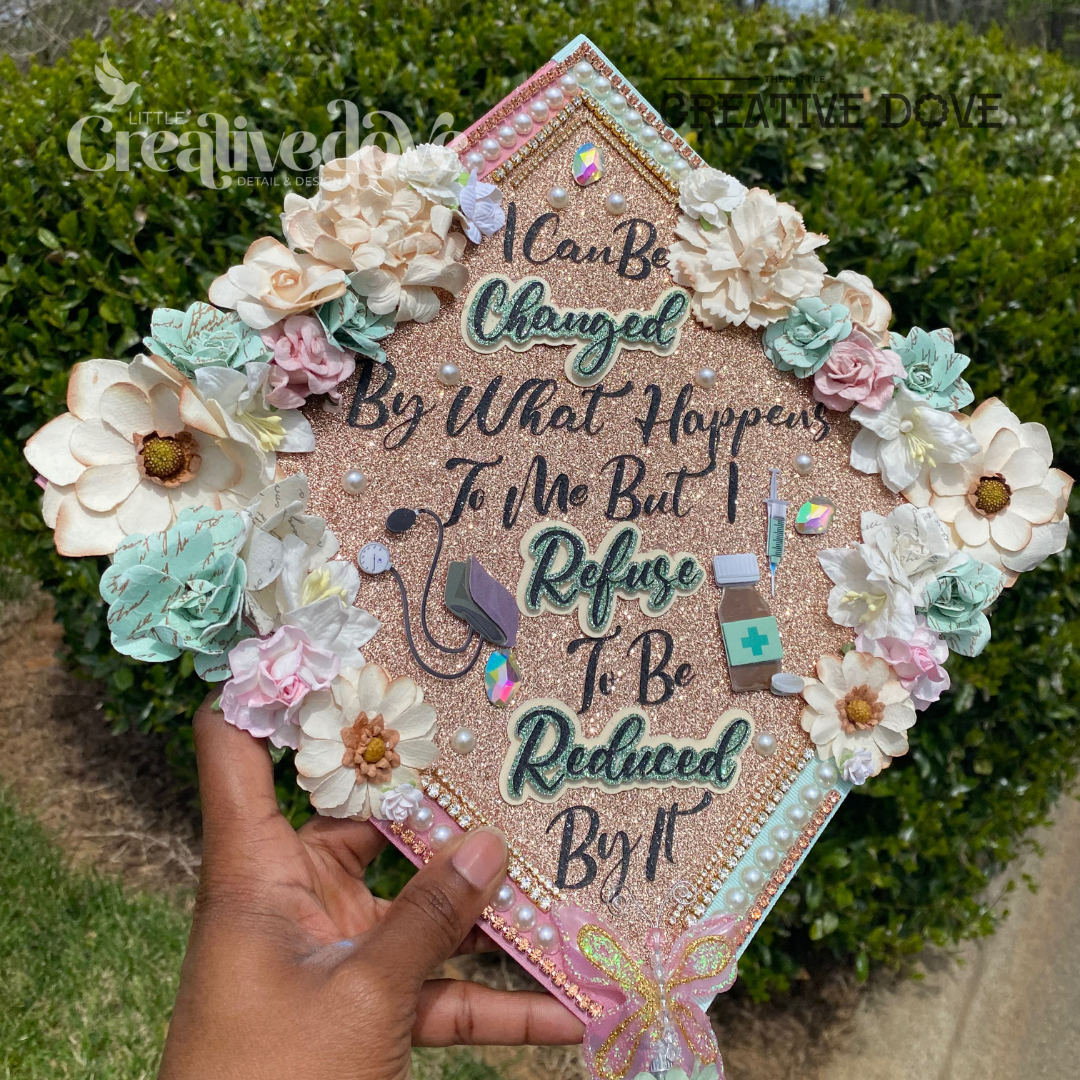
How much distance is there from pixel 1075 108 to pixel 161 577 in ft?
15.9

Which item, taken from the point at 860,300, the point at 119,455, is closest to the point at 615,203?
the point at 860,300

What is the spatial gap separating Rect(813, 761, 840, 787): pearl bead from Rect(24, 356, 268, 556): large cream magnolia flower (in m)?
1.58

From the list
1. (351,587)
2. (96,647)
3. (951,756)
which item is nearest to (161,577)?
(351,587)

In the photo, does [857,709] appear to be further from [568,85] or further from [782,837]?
[568,85]

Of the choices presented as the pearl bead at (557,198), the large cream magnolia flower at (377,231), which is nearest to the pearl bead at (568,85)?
Answer: the pearl bead at (557,198)

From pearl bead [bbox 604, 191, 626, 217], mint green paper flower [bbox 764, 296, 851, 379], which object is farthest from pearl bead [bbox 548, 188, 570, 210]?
mint green paper flower [bbox 764, 296, 851, 379]

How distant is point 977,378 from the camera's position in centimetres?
278

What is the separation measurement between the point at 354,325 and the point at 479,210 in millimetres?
441

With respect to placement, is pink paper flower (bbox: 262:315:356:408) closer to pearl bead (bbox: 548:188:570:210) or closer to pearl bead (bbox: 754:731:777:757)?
pearl bead (bbox: 548:188:570:210)

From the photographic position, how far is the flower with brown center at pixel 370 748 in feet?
5.45

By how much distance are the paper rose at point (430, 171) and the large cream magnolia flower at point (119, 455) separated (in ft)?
2.36

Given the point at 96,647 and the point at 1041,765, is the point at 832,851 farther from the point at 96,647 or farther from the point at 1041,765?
the point at 96,647

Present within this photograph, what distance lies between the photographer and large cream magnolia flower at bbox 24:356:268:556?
1571mm

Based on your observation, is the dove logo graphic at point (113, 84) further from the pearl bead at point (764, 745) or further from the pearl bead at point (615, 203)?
the pearl bead at point (764, 745)
